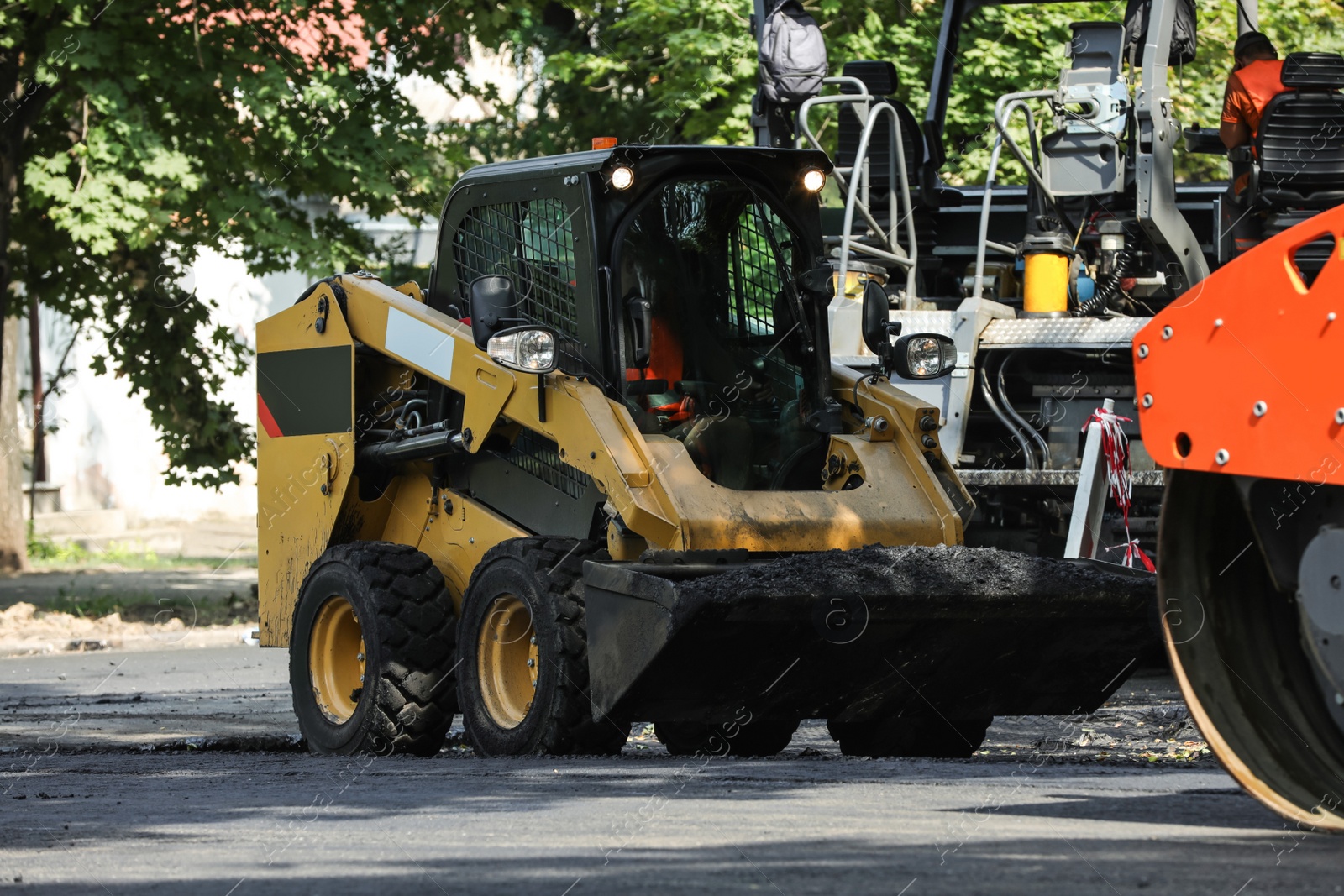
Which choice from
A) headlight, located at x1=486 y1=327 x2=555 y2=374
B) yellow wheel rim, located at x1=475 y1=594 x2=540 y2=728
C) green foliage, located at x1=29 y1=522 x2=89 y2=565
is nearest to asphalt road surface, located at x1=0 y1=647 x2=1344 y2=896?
yellow wheel rim, located at x1=475 y1=594 x2=540 y2=728

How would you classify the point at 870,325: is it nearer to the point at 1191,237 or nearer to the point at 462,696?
the point at 462,696

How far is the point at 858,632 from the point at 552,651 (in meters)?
1.16

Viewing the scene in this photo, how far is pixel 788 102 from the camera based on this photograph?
11.8 m

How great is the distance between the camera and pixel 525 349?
24.3ft

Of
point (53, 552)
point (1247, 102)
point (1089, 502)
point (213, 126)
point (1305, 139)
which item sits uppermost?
point (213, 126)

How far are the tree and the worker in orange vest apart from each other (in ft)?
24.3

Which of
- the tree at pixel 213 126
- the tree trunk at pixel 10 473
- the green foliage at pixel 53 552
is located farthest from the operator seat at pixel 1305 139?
the green foliage at pixel 53 552

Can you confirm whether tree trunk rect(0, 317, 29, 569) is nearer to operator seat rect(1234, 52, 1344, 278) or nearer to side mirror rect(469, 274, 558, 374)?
side mirror rect(469, 274, 558, 374)

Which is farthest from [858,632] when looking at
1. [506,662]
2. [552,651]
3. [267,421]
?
[267,421]

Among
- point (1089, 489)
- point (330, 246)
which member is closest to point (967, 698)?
point (1089, 489)

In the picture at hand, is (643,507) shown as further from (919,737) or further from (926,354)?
(926,354)

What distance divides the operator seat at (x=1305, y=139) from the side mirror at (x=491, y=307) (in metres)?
4.40

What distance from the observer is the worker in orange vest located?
397 inches

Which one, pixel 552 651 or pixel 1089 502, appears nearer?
pixel 552 651
